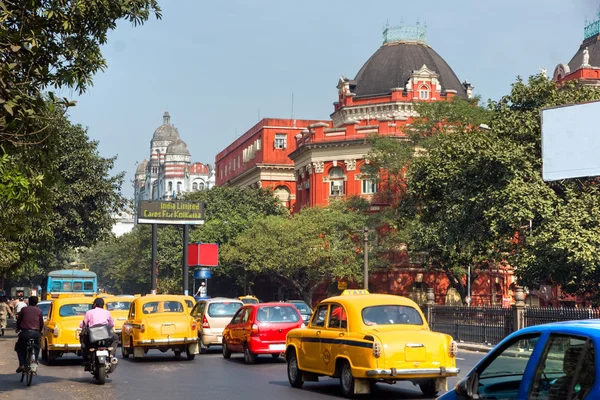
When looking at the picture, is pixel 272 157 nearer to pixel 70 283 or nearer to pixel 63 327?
pixel 70 283

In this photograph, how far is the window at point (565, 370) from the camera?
6531mm

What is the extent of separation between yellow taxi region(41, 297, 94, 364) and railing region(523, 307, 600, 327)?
13.8 meters

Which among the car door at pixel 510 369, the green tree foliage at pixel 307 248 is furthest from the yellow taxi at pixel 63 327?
the green tree foliage at pixel 307 248

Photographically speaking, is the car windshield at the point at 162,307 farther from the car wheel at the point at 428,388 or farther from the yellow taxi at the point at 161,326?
the car wheel at the point at 428,388

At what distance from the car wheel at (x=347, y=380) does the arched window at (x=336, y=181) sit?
58.7m

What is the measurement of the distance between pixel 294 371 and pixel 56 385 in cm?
472

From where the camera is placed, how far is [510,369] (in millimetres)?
7574

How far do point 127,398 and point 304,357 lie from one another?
10.4 ft

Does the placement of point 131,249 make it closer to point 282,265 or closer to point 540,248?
point 282,265

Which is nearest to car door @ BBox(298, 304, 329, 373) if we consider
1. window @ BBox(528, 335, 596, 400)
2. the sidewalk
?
the sidewalk

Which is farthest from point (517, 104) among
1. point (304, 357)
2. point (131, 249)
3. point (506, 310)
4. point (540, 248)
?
point (131, 249)

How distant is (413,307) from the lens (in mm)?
15688

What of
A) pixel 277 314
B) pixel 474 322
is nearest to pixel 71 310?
pixel 277 314

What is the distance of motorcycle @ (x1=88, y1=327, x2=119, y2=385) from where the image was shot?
18.0 m
